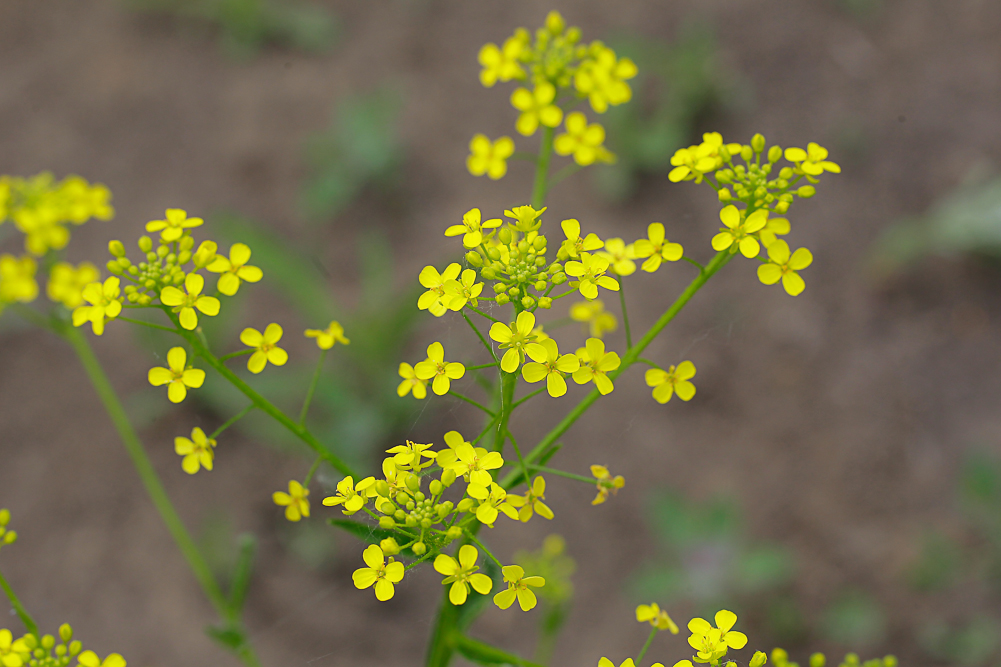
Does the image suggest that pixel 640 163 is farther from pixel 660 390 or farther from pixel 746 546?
pixel 660 390

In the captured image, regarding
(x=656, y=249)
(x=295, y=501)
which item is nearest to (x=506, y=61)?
(x=656, y=249)

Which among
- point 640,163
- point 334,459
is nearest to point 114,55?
point 640,163

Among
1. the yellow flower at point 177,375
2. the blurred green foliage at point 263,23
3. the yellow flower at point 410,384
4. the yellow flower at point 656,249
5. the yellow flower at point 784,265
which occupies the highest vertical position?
the blurred green foliage at point 263,23

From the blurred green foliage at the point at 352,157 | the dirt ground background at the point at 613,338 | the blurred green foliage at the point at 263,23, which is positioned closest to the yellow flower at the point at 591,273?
the dirt ground background at the point at 613,338

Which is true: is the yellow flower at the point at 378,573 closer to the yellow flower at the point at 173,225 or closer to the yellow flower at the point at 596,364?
the yellow flower at the point at 596,364

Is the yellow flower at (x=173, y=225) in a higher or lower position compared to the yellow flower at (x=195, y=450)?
higher

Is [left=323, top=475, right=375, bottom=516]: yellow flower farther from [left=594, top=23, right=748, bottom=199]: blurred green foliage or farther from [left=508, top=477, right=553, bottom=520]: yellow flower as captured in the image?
[left=594, top=23, right=748, bottom=199]: blurred green foliage

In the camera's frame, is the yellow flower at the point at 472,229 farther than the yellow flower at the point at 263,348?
No
